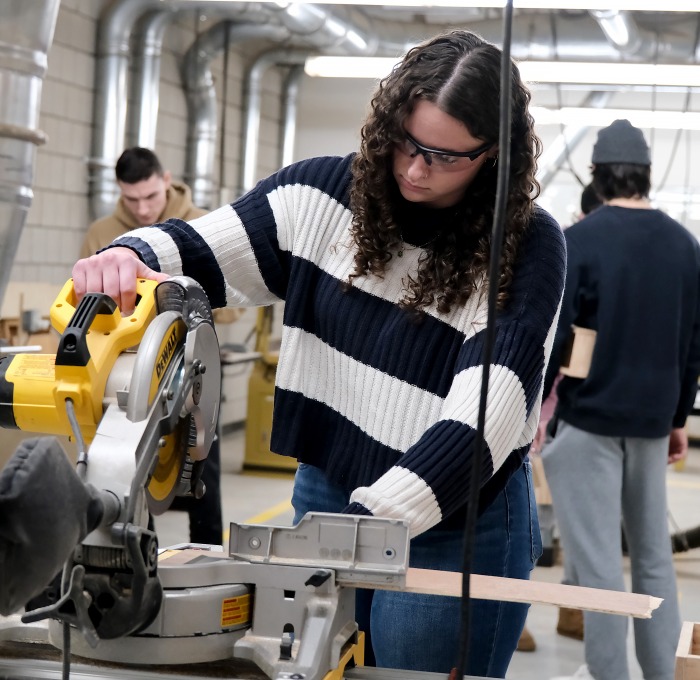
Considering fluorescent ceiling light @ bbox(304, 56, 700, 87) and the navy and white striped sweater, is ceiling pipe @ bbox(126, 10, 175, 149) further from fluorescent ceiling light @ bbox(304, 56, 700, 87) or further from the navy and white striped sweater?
the navy and white striped sweater

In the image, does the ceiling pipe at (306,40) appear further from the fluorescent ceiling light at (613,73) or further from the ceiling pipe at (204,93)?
the fluorescent ceiling light at (613,73)

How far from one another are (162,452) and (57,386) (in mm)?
131

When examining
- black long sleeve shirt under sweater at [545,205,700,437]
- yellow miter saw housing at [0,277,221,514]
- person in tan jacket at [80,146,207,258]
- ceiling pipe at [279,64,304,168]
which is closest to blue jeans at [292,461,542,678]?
yellow miter saw housing at [0,277,221,514]

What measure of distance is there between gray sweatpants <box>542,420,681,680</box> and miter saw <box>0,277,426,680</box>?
1.93m

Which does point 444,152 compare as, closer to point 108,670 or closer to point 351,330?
point 351,330

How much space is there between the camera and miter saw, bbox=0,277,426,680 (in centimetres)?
96

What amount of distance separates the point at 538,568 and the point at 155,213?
2230 mm

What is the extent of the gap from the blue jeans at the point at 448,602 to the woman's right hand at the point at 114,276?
452mm

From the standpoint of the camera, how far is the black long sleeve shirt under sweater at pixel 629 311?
9.59ft

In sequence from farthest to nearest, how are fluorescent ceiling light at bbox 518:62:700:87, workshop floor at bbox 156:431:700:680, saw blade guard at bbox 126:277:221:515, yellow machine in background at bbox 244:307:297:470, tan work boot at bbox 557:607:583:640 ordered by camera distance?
yellow machine in background at bbox 244:307:297:470 → fluorescent ceiling light at bbox 518:62:700:87 → tan work boot at bbox 557:607:583:640 → workshop floor at bbox 156:431:700:680 → saw blade guard at bbox 126:277:221:515

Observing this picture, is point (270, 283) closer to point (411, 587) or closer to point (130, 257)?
point (130, 257)

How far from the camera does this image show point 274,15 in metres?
6.46

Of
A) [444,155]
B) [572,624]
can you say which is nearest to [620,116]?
[572,624]

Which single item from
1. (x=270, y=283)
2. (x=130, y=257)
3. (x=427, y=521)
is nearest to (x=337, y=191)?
(x=270, y=283)
